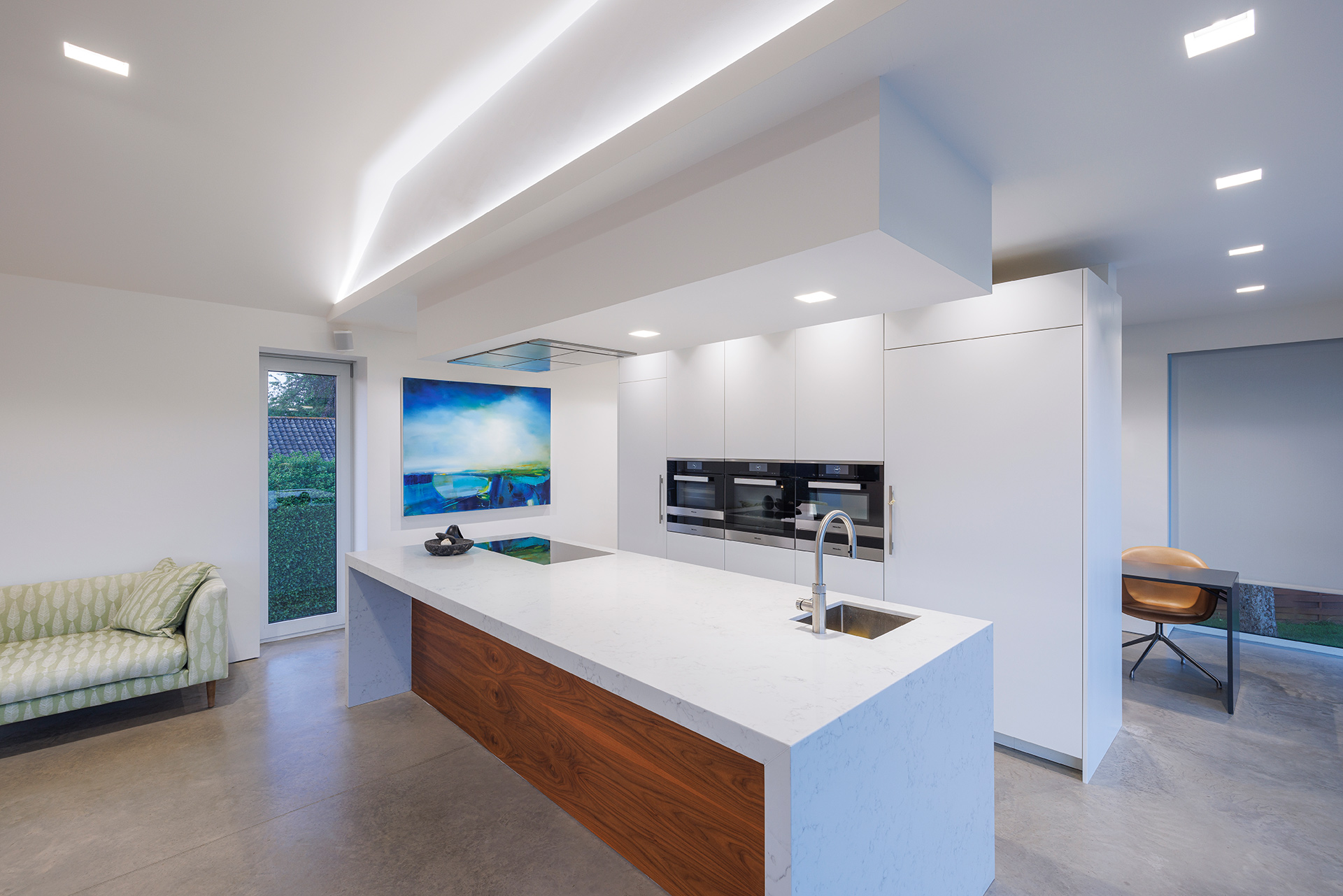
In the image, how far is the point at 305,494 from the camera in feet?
15.1

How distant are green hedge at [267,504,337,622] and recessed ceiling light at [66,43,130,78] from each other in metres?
2.96

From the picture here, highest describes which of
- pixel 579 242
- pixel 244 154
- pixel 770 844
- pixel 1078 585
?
pixel 244 154

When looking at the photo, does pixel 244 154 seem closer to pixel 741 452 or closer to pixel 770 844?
pixel 741 452

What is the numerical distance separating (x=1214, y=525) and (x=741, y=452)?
12.5 feet

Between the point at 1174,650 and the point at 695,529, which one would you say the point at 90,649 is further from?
the point at 1174,650

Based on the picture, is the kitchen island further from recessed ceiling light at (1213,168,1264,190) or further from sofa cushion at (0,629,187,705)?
recessed ceiling light at (1213,168,1264,190)

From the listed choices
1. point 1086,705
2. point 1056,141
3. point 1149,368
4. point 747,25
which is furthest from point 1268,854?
point 1149,368

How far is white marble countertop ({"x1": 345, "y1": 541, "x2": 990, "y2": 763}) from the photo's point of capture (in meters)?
1.37

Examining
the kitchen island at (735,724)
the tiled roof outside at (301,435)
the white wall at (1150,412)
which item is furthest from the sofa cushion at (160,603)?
the white wall at (1150,412)

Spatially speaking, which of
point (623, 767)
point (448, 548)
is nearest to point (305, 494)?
point (448, 548)

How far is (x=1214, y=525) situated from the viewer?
15.0ft

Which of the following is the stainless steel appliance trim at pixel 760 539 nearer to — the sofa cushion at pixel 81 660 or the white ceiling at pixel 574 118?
the white ceiling at pixel 574 118

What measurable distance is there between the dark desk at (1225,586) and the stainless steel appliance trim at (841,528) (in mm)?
1622

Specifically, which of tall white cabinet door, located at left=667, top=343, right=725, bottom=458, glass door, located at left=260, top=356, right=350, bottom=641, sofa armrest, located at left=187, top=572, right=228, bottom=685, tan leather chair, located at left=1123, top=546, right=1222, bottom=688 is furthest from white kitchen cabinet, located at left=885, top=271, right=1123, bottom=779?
glass door, located at left=260, top=356, right=350, bottom=641
